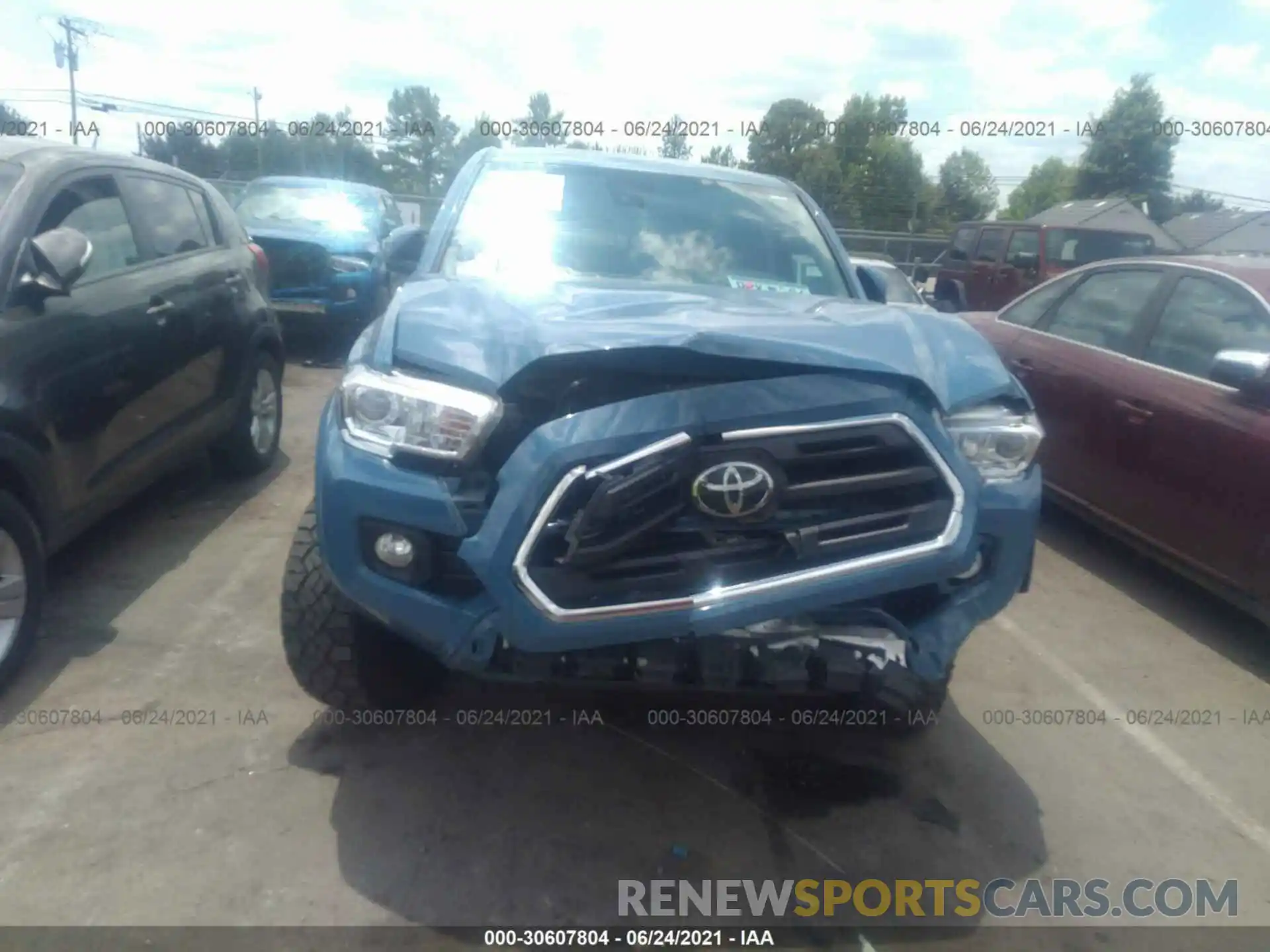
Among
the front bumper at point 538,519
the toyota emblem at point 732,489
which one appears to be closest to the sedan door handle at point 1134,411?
the front bumper at point 538,519

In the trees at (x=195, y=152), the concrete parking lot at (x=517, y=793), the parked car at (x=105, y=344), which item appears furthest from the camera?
the trees at (x=195, y=152)

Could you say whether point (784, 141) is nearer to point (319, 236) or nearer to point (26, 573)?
point (319, 236)

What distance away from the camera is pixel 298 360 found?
32.2ft

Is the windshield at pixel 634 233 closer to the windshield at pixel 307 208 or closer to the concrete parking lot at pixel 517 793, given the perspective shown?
the concrete parking lot at pixel 517 793

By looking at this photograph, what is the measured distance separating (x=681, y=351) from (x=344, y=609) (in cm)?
121

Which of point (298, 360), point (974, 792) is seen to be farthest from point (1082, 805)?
point (298, 360)

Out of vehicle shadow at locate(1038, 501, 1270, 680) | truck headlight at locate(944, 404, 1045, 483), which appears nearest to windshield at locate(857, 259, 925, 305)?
vehicle shadow at locate(1038, 501, 1270, 680)

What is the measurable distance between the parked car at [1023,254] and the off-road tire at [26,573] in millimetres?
12209

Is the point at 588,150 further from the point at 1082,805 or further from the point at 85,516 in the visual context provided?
the point at 1082,805

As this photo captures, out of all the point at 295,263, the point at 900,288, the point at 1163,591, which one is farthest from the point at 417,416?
the point at 295,263

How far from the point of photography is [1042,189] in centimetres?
6788

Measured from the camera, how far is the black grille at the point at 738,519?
7.65ft

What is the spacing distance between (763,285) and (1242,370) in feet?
6.90

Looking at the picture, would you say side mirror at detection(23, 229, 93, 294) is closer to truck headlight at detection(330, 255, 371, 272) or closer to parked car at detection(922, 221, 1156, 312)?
truck headlight at detection(330, 255, 371, 272)
